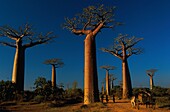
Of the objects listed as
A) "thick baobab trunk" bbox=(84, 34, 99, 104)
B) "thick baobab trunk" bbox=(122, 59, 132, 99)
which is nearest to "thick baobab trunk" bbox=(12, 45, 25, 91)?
"thick baobab trunk" bbox=(84, 34, 99, 104)

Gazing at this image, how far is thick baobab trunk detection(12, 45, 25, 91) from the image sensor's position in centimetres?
1822

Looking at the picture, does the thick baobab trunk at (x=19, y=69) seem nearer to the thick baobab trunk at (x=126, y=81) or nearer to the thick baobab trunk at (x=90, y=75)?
the thick baobab trunk at (x=90, y=75)

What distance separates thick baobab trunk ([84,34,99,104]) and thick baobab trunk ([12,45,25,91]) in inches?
293

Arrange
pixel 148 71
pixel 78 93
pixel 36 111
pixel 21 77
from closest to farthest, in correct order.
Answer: pixel 36 111 < pixel 21 77 < pixel 78 93 < pixel 148 71

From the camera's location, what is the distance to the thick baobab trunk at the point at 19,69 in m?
18.2

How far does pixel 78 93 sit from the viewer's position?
2245cm

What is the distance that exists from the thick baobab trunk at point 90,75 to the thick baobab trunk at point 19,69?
743 cm

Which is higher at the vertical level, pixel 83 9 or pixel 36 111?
pixel 83 9

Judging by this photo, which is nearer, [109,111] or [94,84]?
[109,111]

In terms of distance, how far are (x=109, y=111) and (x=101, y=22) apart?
256 inches

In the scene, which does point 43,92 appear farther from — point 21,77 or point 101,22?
point 101,22

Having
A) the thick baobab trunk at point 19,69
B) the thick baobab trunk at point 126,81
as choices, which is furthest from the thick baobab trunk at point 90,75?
the thick baobab trunk at point 19,69

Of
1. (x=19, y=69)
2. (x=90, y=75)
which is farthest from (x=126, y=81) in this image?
(x=19, y=69)

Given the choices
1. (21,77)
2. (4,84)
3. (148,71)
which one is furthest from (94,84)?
(148,71)
